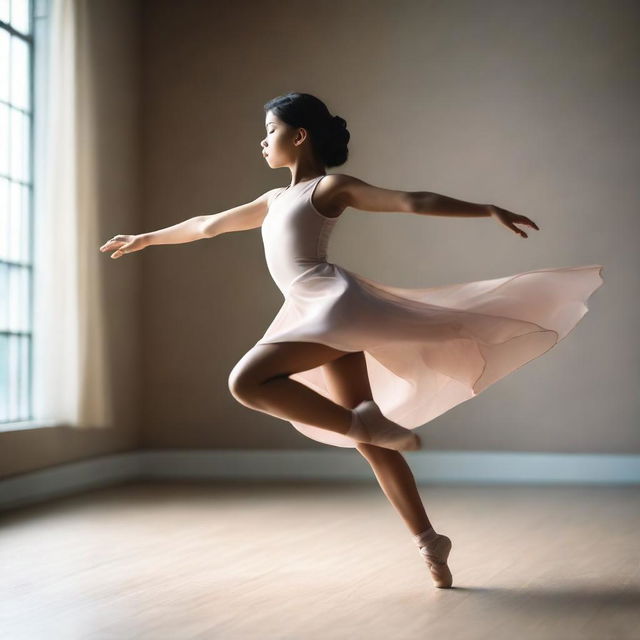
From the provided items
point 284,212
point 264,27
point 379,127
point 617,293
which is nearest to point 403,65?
point 379,127

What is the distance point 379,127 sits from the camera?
18.7 feet

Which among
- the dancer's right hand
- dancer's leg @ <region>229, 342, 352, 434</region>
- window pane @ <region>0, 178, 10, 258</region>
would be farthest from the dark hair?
window pane @ <region>0, 178, 10, 258</region>

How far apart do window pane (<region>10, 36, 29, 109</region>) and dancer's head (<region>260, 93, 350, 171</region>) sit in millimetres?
2307

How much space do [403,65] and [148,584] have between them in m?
3.81

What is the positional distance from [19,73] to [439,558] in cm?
331

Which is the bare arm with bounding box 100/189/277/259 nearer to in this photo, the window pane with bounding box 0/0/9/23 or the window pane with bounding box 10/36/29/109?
the window pane with bounding box 10/36/29/109

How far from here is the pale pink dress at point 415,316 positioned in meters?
2.57

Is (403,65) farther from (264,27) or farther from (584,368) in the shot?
(584,368)

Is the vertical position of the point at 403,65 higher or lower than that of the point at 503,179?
higher

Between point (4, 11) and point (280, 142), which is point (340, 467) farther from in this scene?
point (280, 142)

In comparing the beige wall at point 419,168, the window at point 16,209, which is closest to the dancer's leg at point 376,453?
the window at point 16,209

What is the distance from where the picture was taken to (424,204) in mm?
2469

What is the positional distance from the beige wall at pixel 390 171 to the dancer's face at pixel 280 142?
9.19 feet

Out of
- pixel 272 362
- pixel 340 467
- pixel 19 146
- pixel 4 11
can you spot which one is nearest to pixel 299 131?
pixel 272 362
